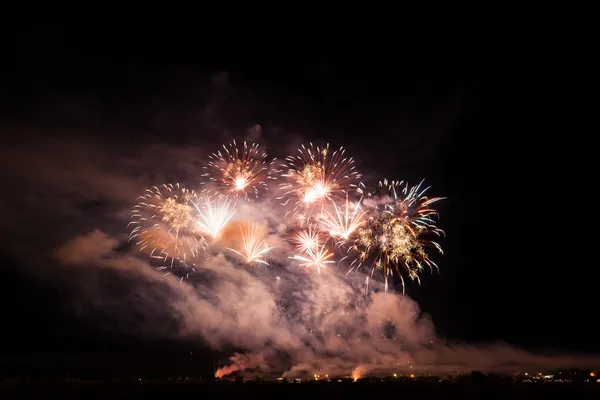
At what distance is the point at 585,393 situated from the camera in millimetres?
38312

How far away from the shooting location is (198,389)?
50.8m

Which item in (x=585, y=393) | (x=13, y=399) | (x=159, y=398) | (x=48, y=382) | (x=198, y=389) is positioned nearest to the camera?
(x=13, y=399)

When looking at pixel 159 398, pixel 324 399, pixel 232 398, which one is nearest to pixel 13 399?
pixel 159 398

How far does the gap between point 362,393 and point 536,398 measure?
15646 millimetres

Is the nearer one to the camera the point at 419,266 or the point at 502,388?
the point at 419,266

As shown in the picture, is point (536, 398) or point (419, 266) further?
point (536, 398)

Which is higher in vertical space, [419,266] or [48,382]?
[419,266]

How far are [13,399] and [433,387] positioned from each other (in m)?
37.9

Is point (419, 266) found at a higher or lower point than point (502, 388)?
higher

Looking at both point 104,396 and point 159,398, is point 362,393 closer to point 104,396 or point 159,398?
point 159,398

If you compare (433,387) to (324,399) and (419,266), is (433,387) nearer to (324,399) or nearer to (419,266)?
(324,399)

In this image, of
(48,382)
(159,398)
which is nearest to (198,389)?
(159,398)

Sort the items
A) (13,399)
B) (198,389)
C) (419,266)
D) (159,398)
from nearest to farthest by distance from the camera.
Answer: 1. (419,266)
2. (13,399)
3. (159,398)
4. (198,389)

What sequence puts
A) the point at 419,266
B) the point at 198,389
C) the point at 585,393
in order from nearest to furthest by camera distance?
the point at 419,266 < the point at 585,393 < the point at 198,389
